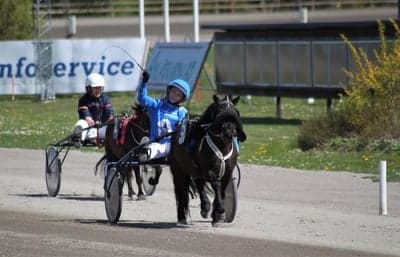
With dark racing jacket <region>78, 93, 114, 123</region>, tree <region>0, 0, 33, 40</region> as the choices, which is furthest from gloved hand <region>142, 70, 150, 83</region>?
tree <region>0, 0, 33, 40</region>

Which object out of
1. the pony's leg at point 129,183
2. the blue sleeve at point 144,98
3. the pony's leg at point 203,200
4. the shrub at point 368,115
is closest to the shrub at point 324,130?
the shrub at point 368,115

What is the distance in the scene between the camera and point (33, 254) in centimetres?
1330

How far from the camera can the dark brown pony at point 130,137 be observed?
17938mm

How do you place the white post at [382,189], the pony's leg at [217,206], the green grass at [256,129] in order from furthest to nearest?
the green grass at [256,129], the white post at [382,189], the pony's leg at [217,206]

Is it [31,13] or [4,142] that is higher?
[31,13]

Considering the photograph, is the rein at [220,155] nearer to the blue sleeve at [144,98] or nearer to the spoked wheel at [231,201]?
the spoked wheel at [231,201]

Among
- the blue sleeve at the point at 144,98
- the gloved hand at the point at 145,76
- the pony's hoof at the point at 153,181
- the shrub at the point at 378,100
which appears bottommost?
the pony's hoof at the point at 153,181

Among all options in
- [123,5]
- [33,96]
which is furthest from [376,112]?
[123,5]

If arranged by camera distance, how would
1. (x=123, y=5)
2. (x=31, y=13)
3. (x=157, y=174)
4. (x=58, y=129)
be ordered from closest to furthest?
(x=157, y=174)
(x=58, y=129)
(x=31, y=13)
(x=123, y=5)

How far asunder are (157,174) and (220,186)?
2571mm

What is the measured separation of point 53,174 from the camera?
1950cm

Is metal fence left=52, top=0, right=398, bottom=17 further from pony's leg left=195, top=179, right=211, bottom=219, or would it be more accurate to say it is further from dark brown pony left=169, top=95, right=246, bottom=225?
pony's leg left=195, top=179, right=211, bottom=219

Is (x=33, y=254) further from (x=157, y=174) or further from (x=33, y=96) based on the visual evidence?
(x=33, y=96)

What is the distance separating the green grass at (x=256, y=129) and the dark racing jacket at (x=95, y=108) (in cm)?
493
